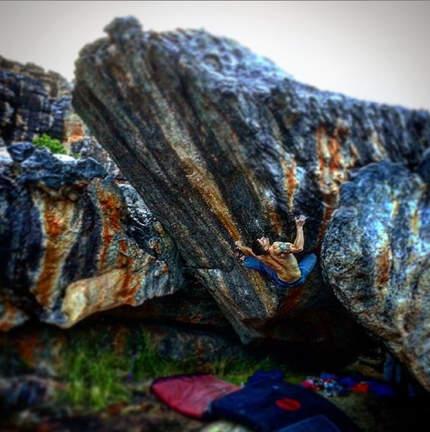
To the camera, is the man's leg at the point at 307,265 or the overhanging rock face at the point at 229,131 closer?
the overhanging rock face at the point at 229,131

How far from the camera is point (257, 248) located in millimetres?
7543

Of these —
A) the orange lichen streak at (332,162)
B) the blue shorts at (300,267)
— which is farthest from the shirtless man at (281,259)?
the orange lichen streak at (332,162)

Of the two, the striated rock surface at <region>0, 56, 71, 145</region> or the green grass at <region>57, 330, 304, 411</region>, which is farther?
the striated rock surface at <region>0, 56, 71, 145</region>

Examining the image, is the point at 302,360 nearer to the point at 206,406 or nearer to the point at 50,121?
the point at 206,406

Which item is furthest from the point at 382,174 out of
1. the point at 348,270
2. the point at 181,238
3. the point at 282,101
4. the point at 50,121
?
the point at 50,121

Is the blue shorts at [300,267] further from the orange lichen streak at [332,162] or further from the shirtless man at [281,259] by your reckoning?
the orange lichen streak at [332,162]

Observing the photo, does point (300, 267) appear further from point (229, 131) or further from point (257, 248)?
point (229, 131)

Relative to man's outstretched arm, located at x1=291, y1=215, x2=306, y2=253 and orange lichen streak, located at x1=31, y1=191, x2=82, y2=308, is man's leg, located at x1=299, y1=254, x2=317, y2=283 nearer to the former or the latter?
man's outstretched arm, located at x1=291, y1=215, x2=306, y2=253

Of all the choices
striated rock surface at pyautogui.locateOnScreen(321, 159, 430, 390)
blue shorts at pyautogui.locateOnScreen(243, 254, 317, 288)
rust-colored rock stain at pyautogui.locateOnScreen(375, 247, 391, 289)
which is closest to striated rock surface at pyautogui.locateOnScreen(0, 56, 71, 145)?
blue shorts at pyautogui.locateOnScreen(243, 254, 317, 288)

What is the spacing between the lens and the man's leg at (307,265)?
7342 mm

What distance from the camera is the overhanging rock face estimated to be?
20.3 feet

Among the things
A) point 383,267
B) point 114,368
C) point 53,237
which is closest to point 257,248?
point 383,267

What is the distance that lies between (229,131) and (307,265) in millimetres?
3725

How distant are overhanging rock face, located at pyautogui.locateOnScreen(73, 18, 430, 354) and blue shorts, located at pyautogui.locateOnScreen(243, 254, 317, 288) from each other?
1.04ft
